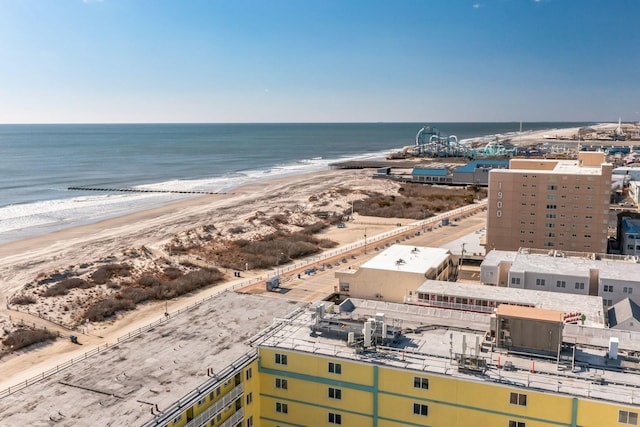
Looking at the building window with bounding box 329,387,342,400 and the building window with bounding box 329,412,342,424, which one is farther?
the building window with bounding box 329,412,342,424

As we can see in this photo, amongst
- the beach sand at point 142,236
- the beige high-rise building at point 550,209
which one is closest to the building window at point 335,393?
the beach sand at point 142,236

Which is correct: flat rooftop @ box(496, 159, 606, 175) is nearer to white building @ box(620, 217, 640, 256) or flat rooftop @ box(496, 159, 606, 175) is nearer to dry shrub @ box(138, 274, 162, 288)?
white building @ box(620, 217, 640, 256)

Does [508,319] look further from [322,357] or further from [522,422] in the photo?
[322,357]

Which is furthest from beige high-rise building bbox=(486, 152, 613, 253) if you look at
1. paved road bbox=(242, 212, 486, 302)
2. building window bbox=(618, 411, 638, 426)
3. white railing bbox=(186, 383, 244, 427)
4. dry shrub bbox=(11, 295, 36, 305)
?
dry shrub bbox=(11, 295, 36, 305)

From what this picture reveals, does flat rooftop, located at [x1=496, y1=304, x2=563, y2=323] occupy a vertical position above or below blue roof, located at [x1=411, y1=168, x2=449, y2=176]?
above

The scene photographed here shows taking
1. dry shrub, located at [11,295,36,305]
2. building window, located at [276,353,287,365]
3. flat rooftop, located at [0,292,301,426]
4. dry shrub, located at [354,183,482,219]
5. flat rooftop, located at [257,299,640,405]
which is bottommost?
dry shrub, located at [11,295,36,305]

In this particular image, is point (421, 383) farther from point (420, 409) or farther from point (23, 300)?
point (23, 300)

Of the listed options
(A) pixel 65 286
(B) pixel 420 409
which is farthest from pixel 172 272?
(B) pixel 420 409

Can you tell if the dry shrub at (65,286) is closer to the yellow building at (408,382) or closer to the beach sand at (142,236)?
the beach sand at (142,236)
